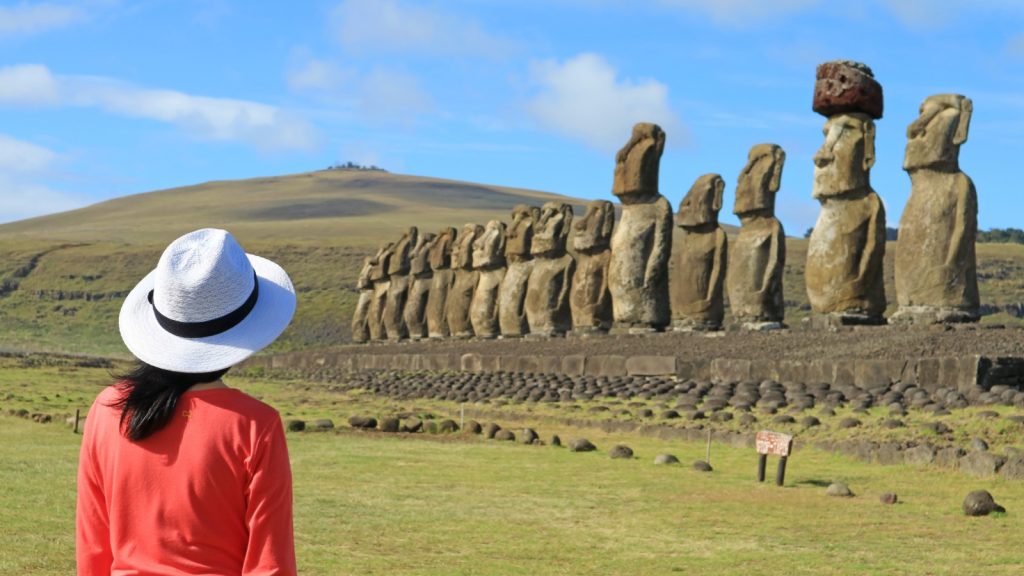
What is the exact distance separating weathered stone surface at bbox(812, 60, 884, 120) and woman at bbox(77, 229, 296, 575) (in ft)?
63.1

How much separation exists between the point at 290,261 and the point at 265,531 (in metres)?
79.7

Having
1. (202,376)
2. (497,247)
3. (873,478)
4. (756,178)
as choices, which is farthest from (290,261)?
(202,376)

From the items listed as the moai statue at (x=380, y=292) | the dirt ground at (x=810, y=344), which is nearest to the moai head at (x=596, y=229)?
the dirt ground at (x=810, y=344)

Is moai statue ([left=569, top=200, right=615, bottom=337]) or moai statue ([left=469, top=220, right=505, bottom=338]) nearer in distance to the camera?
moai statue ([left=569, top=200, right=615, bottom=337])

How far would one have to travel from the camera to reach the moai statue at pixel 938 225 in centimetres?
1964

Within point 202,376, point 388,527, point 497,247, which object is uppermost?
point 497,247

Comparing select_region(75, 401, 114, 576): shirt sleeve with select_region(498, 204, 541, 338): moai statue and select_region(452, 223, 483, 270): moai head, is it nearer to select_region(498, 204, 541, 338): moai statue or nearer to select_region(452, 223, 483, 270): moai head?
select_region(498, 204, 541, 338): moai statue

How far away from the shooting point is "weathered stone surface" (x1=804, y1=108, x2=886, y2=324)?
2120cm

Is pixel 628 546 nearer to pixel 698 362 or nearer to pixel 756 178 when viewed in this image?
pixel 698 362

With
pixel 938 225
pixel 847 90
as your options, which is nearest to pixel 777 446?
pixel 938 225

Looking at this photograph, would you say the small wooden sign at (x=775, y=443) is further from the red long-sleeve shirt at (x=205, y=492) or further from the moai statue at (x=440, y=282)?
the moai statue at (x=440, y=282)

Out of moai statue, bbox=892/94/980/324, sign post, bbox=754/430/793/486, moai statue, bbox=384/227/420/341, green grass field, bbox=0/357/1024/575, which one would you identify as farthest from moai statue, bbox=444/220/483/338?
sign post, bbox=754/430/793/486

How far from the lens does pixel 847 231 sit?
2139 centimetres

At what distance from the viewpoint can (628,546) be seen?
889cm
